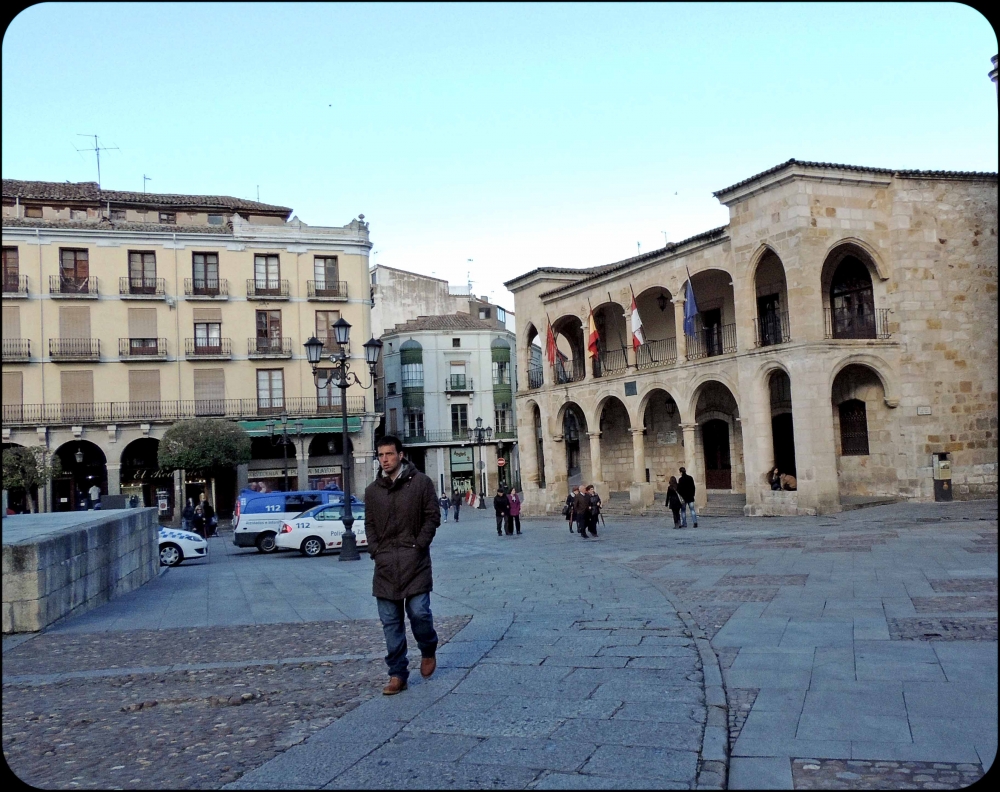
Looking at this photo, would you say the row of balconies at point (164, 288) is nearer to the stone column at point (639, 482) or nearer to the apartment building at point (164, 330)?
the apartment building at point (164, 330)

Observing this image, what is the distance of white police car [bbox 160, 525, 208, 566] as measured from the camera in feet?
71.9

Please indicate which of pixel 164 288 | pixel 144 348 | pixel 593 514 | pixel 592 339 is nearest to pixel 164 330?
pixel 144 348

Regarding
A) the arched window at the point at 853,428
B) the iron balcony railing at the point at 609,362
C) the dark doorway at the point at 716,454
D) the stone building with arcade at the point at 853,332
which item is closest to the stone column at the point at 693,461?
the stone building with arcade at the point at 853,332

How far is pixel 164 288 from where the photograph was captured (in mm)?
45125

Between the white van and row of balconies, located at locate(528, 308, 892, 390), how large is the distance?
1216 cm

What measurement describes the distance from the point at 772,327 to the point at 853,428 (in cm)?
458

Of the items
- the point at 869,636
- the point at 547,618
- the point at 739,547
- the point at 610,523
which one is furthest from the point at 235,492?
the point at 869,636

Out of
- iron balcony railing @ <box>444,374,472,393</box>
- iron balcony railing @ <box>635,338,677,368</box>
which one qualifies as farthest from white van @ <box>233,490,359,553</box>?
iron balcony railing @ <box>444,374,472,393</box>

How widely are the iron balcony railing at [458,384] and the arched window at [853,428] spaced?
3416cm

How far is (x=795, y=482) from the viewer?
24.8 m

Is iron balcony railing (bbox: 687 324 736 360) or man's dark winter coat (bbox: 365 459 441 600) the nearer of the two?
man's dark winter coat (bbox: 365 459 441 600)

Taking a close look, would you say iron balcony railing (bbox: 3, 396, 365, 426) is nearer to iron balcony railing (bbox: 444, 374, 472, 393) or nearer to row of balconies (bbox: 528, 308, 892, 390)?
iron balcony railing (bbox: 444, 374, 472, 393)

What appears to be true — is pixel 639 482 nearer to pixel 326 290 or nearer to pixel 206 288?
pixel 326 290

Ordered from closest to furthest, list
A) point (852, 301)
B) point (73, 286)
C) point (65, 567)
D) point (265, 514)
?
1. point (65, 567)
2. point (265, 514)
3. point (852, 301)
4. point (73, 286)
